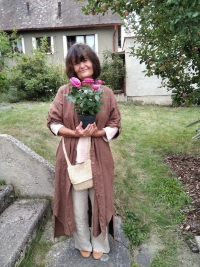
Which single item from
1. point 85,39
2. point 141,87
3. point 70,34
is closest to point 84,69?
point 141,87

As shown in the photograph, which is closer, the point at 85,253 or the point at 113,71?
the point at 85,253

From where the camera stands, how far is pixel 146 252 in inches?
83.6

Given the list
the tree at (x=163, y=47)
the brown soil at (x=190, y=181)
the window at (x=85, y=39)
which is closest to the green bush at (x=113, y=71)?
the window at (x=85, y=39)

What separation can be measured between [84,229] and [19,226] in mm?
598

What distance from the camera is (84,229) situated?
190cm

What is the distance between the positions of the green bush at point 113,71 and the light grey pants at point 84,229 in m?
9.67

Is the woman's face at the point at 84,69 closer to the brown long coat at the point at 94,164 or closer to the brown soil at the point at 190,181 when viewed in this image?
the brown long coat at the point at 94,164

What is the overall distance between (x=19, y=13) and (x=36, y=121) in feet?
45.0

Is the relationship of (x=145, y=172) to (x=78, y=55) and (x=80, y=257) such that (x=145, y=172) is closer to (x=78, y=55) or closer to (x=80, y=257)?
(x=80, y=257)

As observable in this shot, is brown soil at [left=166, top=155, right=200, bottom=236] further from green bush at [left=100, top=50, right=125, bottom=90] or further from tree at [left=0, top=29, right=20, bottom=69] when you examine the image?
green bush at [left=100, top=50, right=125, bottom=90]

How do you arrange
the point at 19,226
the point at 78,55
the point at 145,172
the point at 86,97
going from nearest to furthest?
the point at 86,97 → the point at 78,55 → the point at 19,226 → the point at 145,172

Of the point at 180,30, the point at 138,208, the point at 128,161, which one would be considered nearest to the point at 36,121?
the point at 128,161

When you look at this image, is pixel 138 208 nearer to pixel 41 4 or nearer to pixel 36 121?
pixel 36 121

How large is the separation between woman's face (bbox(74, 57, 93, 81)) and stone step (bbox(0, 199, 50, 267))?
1.33 metres
